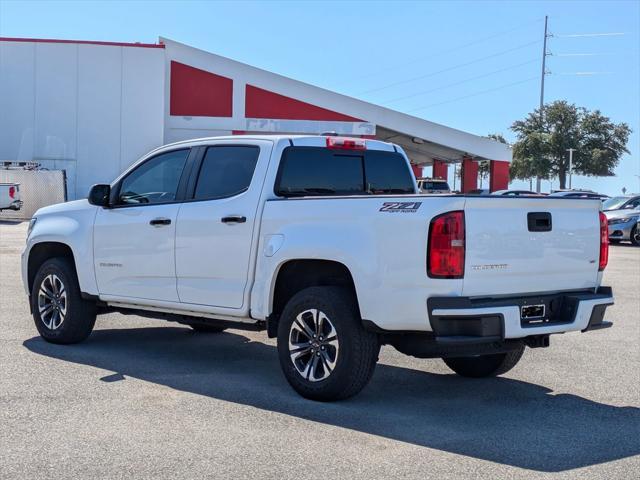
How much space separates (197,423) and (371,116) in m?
33.4

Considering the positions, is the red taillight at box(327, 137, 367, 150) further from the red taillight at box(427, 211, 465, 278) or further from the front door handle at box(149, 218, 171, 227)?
the red taillight at box(427, 211, 465, 278)

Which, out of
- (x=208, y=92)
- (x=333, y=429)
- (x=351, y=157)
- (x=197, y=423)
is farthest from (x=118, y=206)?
(x=208, y=92)

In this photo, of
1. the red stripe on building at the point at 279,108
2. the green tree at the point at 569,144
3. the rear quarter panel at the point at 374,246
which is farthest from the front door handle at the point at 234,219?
the green tree at the point at 569,144

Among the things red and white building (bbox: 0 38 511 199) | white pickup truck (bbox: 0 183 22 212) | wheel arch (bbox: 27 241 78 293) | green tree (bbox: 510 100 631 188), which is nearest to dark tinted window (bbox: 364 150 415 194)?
wheel arch (bbox: 27 241 78 293)

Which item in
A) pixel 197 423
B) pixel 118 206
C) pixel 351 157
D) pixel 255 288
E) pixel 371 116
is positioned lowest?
pixel 197 423

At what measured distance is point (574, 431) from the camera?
18.6ft

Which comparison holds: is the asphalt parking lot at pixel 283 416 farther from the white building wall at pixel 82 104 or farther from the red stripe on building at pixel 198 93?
the white building wall at pixel 82 104

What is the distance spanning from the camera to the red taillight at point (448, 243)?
18.2 feet

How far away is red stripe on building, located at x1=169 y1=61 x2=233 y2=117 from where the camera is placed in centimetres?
3697

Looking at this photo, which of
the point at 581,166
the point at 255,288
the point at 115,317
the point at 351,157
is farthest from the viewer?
the point at 581,166

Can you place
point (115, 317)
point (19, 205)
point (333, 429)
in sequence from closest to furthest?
point (333, 429) < point (115, 317) < point (19, 205)

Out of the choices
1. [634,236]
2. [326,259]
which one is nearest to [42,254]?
[326,259]

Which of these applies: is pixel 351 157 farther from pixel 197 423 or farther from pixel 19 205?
pixel 19 205

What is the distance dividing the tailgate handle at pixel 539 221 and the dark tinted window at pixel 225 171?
2.34 meters
